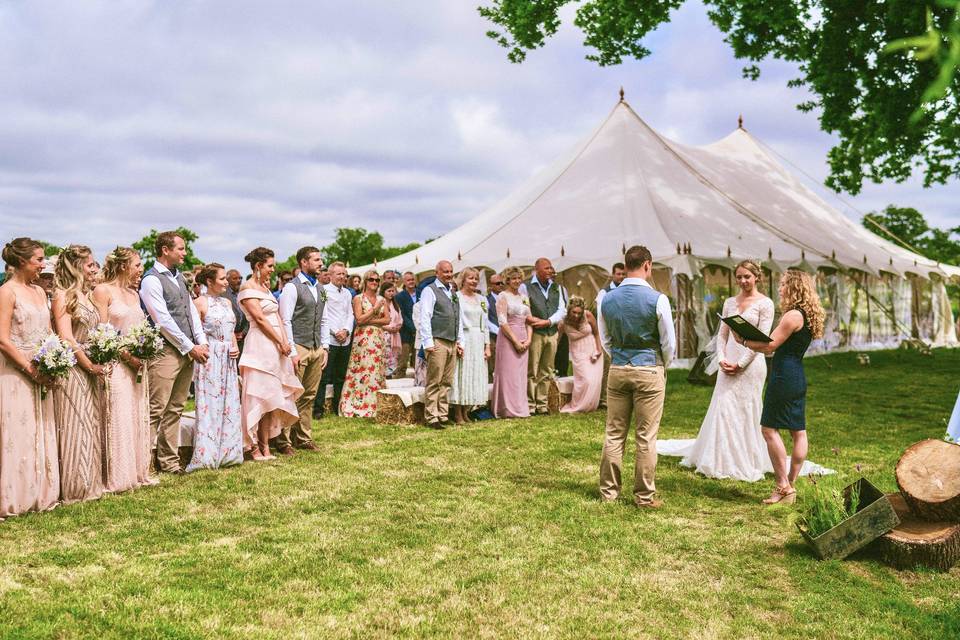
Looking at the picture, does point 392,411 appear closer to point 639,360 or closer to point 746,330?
point 639,360

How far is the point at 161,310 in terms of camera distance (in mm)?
5762

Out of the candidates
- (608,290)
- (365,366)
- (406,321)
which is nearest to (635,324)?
(365,366)

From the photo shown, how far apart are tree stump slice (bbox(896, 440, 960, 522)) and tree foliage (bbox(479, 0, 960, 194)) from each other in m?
7.08

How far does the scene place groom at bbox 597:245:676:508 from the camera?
16.3ft

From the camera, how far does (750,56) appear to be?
13211 millimetres

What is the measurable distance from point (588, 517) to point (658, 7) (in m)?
→ 10.8

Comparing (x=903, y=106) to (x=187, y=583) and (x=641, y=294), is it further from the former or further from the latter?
(x=187, y=583)

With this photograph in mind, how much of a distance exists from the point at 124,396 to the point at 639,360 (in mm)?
3628

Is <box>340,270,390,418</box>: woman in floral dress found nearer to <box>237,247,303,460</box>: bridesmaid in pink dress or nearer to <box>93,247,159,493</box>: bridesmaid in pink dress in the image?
<box>237,247,303,460</box>: bridesmaid in pink dress

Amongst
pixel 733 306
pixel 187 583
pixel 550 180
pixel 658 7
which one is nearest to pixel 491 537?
pixel 187 583

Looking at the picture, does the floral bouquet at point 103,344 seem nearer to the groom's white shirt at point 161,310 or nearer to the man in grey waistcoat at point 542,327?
the groom's white shirt at point 161,310

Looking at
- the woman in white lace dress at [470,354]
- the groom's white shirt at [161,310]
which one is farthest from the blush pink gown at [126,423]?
the woman in white lace dress at [470,354]

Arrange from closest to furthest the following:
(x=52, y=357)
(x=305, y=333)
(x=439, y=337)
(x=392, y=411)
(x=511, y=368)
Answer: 1. (x=52, y=357)
2. (x=305, y=333)
3. (x=439, y=337)
4. (x=392, y=411)
5. (x=511, y=368)

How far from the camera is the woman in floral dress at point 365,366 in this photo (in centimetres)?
894
